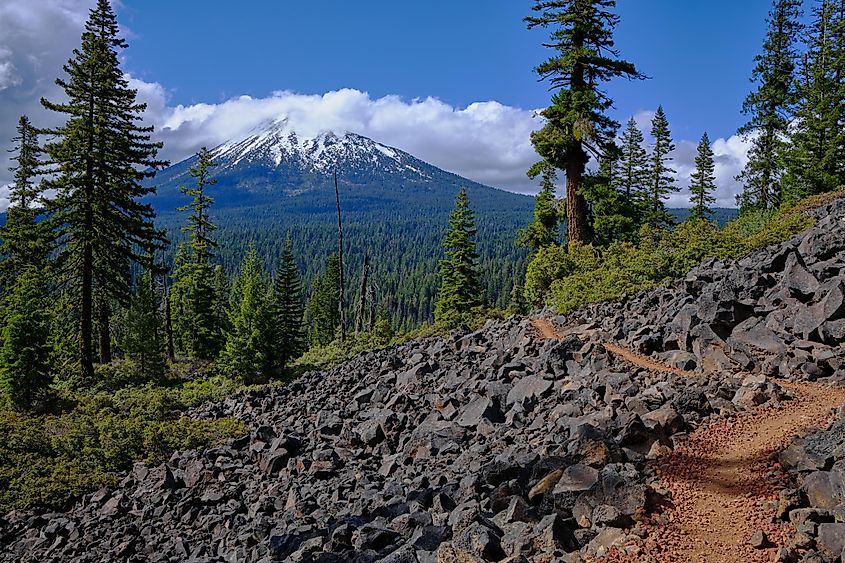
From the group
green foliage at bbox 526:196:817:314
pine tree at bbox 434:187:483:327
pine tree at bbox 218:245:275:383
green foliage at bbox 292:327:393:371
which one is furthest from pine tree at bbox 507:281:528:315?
pine tree at bbox 218:245:275:383

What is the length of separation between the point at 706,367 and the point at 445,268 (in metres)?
25.1

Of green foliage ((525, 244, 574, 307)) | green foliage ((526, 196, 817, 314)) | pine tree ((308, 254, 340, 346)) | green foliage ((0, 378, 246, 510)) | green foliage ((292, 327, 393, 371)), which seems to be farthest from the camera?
pine tree ((308, 254, 340, 346))

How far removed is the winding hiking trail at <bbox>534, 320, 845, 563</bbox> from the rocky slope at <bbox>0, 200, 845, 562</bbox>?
0.19 meters

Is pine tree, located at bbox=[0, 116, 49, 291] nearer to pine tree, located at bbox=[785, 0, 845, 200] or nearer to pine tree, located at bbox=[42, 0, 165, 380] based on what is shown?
pine tree, located at bbox=[42, 0, 165, 380]

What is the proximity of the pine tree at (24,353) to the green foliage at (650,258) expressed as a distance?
1788 cm

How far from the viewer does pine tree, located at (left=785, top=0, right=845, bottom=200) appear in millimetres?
28250

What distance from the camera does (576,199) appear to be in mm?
21656

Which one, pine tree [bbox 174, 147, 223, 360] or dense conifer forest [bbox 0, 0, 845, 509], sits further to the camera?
pine tree [bbox 174, 147, 223, 360]

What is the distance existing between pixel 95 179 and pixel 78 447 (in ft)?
46.4

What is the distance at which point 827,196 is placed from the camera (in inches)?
896

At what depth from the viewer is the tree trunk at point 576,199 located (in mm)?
21516

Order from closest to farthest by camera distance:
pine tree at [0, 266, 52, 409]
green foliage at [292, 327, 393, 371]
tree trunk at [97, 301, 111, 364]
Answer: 1. pine tree at [0, 266, 52, 409]
2. green foliage at [292, 327, 393, 371]
3. tree trunk at [97, 301, 111, 364]

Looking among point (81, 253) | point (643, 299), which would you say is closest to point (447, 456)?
point (643, 299)

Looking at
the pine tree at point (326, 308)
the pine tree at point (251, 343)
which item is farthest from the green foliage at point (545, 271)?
the pine tree at point (326, 308)
